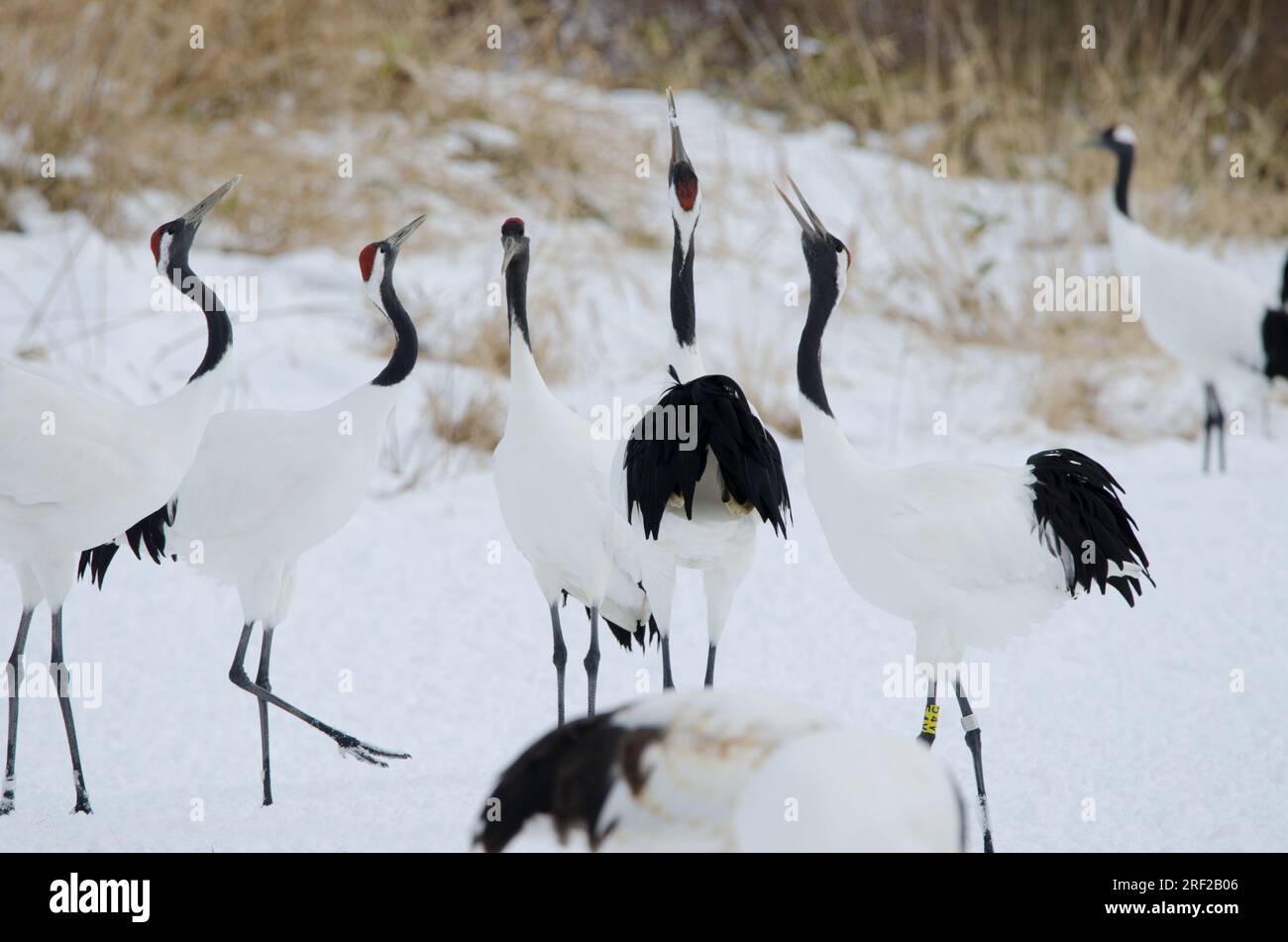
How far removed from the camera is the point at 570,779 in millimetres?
2346

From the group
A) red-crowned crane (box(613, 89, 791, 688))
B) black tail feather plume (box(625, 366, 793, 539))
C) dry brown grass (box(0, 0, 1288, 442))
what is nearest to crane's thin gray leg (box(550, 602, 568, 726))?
red-crowned crane (box(613, 89, 791, 688))

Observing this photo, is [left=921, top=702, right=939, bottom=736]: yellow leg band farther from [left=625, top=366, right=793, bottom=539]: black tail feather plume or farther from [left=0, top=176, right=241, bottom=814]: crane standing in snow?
[left=0, top=176, right=241, bottom=814]: crane standing in snow

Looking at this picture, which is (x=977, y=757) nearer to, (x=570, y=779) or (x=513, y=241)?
(x=570, y=779)

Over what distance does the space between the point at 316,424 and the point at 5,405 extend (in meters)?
0.71

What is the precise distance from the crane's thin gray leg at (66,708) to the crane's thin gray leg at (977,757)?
2.09 m

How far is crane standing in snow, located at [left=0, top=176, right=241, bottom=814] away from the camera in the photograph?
3320 mm

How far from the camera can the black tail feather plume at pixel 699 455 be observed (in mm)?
3395

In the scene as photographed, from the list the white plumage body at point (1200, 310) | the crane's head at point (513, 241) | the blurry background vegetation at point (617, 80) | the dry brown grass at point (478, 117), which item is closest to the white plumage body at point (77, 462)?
the crane's head at point (513, 241)

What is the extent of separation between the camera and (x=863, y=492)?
3.31 m

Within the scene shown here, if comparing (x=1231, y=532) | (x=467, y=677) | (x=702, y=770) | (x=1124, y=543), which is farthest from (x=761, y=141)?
(x=702, y=770)

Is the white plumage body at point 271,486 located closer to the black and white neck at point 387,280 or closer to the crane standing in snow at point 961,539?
the black and white neck at point 387,280

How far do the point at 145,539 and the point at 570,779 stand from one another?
6.59 feet

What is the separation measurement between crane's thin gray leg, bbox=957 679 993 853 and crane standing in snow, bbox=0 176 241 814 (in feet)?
6.20

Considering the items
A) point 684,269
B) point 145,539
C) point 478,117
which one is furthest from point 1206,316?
point 145,539
